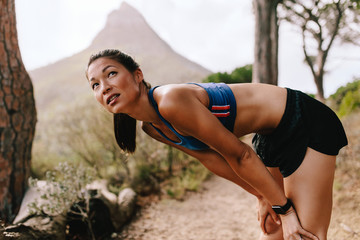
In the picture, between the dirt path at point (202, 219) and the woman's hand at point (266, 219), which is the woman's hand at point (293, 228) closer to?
the woman's hand at point (266, 219)

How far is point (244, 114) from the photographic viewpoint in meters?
1.45

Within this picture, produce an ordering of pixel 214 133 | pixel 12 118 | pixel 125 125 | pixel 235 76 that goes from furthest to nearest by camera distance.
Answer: pixel 235 76
pixel 12 118
pixel 125 125
pixel 214 133

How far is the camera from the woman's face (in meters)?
1.38

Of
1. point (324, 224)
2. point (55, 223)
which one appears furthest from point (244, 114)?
point (55, 223)

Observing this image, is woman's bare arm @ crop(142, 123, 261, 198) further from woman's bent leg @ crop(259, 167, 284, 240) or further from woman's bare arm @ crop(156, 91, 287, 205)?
woman's bare arm @ crop(156, 91, 287, 205)

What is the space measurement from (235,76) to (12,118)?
7.78m

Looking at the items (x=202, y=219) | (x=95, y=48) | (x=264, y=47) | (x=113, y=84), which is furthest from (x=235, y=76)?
(x=95, y=48)

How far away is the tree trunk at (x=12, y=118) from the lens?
10.3ft

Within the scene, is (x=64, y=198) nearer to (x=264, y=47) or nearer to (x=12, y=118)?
(x=12, y=118)

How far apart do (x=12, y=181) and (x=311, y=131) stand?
3474 millimetres

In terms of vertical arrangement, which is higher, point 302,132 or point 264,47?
point 264,47

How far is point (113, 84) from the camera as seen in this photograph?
1380 mm

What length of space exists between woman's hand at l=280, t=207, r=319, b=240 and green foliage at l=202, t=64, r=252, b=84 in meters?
8.07

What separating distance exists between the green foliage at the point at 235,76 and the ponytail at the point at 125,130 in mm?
7601
